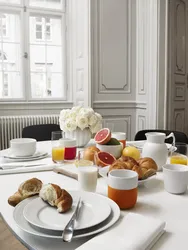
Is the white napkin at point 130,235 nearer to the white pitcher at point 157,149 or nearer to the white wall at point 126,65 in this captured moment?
the white pitcher at point 157,149

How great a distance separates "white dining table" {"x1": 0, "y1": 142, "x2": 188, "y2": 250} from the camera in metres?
0.58

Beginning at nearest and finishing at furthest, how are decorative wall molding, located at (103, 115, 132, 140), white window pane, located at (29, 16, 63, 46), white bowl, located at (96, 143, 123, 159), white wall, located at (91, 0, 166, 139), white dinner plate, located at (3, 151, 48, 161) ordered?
white bowl, located at (96, 143, 123, 159) → white dinner plate, located at (3, 151, 48, 161) → white wall, located at (91, 0, 166, 139) → decorative wall molding, located at (103, 115, 132, 140) → white window pane, located at (29, 16, 63, 46)

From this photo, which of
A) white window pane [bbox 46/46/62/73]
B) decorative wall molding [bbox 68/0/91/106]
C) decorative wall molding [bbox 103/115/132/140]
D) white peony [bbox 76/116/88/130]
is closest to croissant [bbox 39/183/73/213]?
white peony [bbox 76/116/88/130]

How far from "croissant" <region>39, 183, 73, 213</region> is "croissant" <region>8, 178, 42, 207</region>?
0.06 meters

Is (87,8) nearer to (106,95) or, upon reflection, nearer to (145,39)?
(145,39)

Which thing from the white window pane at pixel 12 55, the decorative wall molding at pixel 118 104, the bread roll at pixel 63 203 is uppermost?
the white window pane at pixel 12 55

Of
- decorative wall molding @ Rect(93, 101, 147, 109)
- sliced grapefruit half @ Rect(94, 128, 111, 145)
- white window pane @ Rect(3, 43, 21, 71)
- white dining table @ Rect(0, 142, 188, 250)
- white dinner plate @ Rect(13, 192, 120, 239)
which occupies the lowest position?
white dining table @ Rect(0, 142, 188, 250)

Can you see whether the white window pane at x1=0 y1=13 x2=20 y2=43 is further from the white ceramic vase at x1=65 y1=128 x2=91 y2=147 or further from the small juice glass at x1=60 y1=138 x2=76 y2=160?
the small juice glass at x1=60 y1=138 x2=76 y2=160

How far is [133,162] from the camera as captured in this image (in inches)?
35.8

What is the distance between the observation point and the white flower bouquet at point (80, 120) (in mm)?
1525

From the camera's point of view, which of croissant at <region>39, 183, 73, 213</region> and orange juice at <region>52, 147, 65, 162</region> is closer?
croissant at <region>39, 183, 73, 213</region>

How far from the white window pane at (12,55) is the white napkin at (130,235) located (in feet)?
9.40

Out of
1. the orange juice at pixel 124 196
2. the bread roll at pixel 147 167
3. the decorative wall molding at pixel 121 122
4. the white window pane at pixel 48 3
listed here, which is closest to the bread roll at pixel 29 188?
the orange juice at pixel 124 196

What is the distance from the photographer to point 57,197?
70 centimetres
